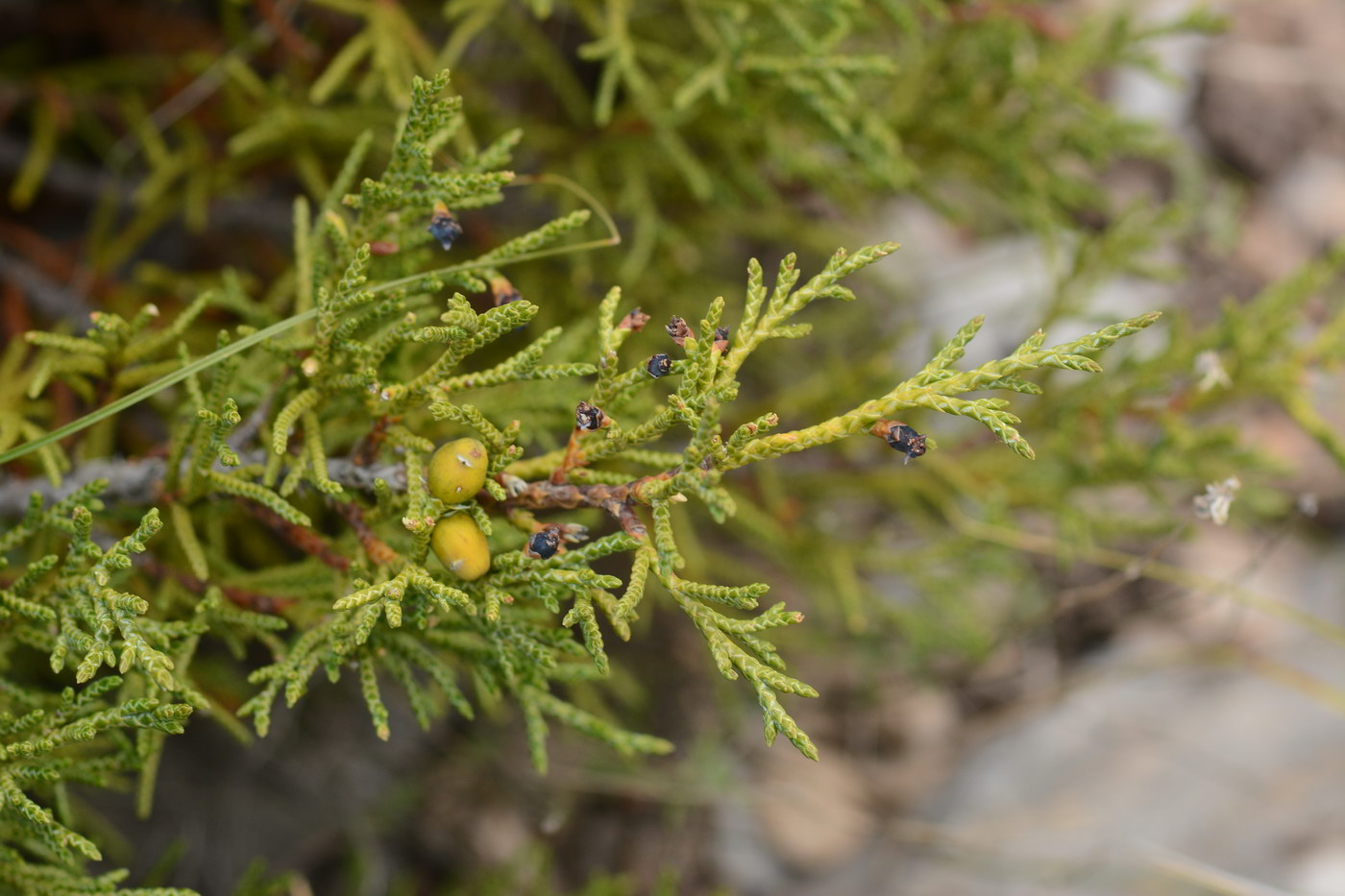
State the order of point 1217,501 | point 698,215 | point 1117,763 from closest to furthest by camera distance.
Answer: point 1217,501 < point 698,215 < point 1117,763

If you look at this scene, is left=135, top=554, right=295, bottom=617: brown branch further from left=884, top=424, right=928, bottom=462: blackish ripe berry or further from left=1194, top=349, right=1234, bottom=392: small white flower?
left=1194, top=349, right=1234, bottom=392: small white flower

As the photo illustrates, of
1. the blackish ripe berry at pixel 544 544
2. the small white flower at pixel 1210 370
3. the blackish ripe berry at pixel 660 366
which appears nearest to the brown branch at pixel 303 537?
the blackish ripe berry at pixel 544 544

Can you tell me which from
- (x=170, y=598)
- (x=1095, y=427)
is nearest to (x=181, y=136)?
(x=170, y=598)

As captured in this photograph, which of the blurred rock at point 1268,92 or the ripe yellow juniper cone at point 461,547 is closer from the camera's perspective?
the ripe yellow juniper cone at point 461,547

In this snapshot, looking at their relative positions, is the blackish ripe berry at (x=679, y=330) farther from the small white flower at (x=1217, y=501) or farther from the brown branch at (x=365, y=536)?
the small white flower at (x=1217, y=501)

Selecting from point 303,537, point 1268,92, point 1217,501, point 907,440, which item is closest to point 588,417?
point 907,440

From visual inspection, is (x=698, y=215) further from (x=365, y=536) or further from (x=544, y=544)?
(x=544, y=544)

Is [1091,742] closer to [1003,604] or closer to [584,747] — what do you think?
[1003,604]
